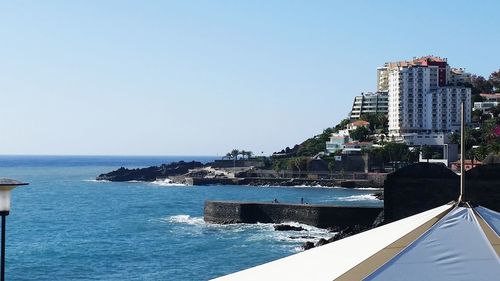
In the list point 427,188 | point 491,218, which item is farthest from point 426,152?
point 491,218

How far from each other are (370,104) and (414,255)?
14304cm

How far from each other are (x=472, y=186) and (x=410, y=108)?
8992cm

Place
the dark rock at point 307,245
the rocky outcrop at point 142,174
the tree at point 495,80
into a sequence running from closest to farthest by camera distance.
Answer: the dark rock at point 307,245 → the rocky outcrop at point 142,174 → the tree at point 495,80

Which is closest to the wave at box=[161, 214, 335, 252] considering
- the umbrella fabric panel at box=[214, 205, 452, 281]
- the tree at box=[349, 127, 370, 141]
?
the umbrella fabric panel at box=[214, 205, 452, 281]

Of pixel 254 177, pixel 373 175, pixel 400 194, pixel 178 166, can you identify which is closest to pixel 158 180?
pixel 178 166

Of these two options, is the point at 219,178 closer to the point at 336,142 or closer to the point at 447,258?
the point at 336,142

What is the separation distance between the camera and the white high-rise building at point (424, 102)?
12038 centimetres

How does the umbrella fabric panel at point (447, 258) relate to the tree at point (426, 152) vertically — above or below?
below

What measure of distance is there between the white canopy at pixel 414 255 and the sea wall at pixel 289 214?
36.6m

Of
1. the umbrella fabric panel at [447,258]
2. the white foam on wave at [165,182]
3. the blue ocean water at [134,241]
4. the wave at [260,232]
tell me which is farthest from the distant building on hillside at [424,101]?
the umbrella fabric panel at [447,258]

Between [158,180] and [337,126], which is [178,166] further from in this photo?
[337,126]

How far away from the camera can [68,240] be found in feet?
140

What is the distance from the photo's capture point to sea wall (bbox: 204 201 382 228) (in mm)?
44000

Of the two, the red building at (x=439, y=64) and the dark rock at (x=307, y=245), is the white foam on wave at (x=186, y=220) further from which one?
the red building at (x=439, y=64)
